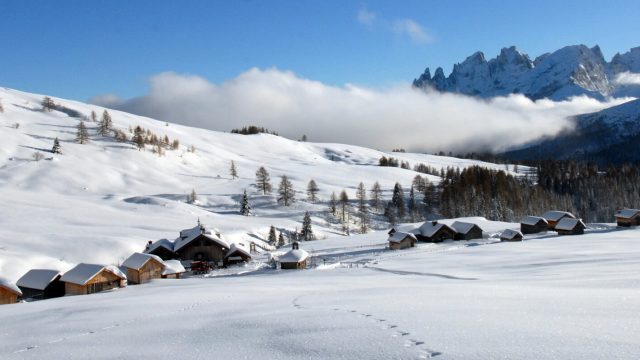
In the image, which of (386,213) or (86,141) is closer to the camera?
(386,213)

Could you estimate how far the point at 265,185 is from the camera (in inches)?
5354

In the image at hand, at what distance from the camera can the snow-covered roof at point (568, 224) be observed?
77.9 meters

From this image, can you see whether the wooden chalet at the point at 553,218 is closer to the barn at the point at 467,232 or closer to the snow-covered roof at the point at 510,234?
the barn at the point at 467,232

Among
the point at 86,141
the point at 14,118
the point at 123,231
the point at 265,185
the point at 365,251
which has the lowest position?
the point at 365,251

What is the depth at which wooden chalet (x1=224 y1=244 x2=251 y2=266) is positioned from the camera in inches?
2514

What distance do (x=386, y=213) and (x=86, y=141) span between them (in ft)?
336

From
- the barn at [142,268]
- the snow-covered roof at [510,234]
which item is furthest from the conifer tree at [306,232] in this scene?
the barn at [142,268]

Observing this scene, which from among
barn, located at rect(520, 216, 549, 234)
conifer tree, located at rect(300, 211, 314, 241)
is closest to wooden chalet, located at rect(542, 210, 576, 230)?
barn, located at rect(520, 216, 549, 234)

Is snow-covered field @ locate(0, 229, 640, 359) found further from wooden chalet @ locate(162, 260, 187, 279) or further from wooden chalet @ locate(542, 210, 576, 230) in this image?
wooden chalet @ locate(542, 210, 576, 230)

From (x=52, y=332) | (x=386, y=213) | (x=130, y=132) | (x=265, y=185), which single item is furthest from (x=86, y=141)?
(x=52, y=332)

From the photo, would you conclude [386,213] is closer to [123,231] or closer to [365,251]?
[365,251]

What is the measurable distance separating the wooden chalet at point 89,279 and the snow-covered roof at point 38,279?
1012 millimetres

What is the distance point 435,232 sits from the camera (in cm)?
7738

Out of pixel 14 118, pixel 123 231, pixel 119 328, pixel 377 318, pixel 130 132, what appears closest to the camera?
pixel 377 318
